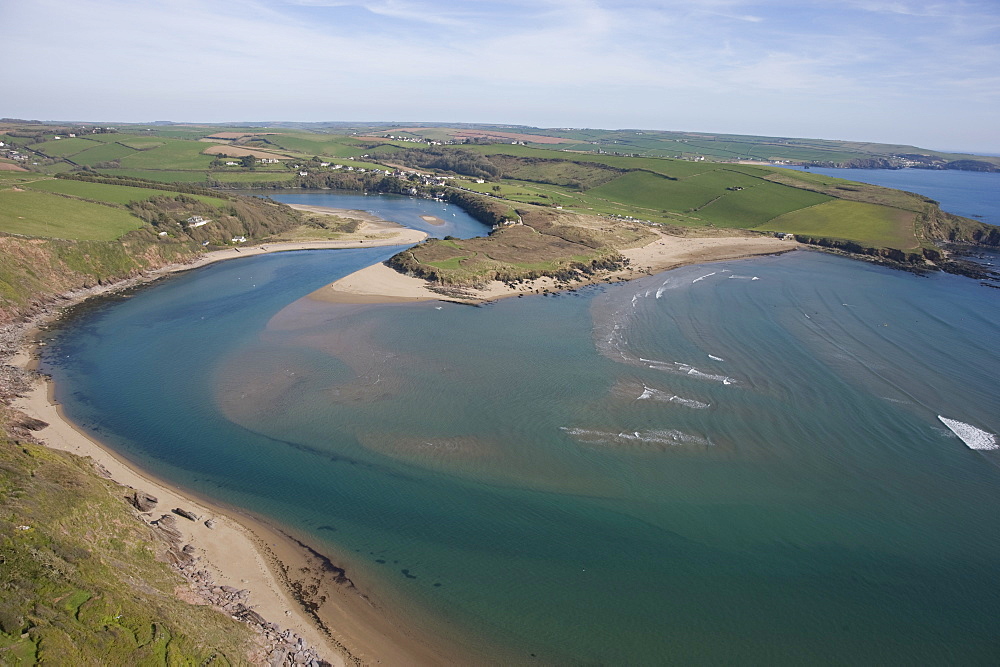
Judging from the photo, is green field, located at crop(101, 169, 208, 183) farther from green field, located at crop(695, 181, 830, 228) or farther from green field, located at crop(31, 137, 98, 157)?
green field, located at crop(695, 181, 830, 228)

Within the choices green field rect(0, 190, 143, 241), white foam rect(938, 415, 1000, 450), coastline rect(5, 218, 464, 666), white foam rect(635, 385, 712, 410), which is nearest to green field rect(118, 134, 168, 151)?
green field rect(0, 190, 143, 241)

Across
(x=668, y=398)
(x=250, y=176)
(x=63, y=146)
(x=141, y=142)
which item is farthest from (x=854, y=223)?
(x=63, y=146)

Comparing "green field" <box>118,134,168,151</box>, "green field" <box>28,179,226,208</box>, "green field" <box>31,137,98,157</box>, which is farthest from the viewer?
"green field" <box>118,134,168,151</box>

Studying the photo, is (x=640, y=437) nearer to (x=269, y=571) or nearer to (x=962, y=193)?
(x=269, y=571)

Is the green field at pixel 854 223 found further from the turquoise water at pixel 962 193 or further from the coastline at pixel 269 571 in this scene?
the coastline at pixel 269 571

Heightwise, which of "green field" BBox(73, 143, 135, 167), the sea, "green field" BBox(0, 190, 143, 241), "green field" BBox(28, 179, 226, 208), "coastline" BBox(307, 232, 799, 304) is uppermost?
"green field" BBox(73, 143, 135, 167)

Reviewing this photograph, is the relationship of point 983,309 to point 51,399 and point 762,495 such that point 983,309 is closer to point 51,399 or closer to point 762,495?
point 762,495
